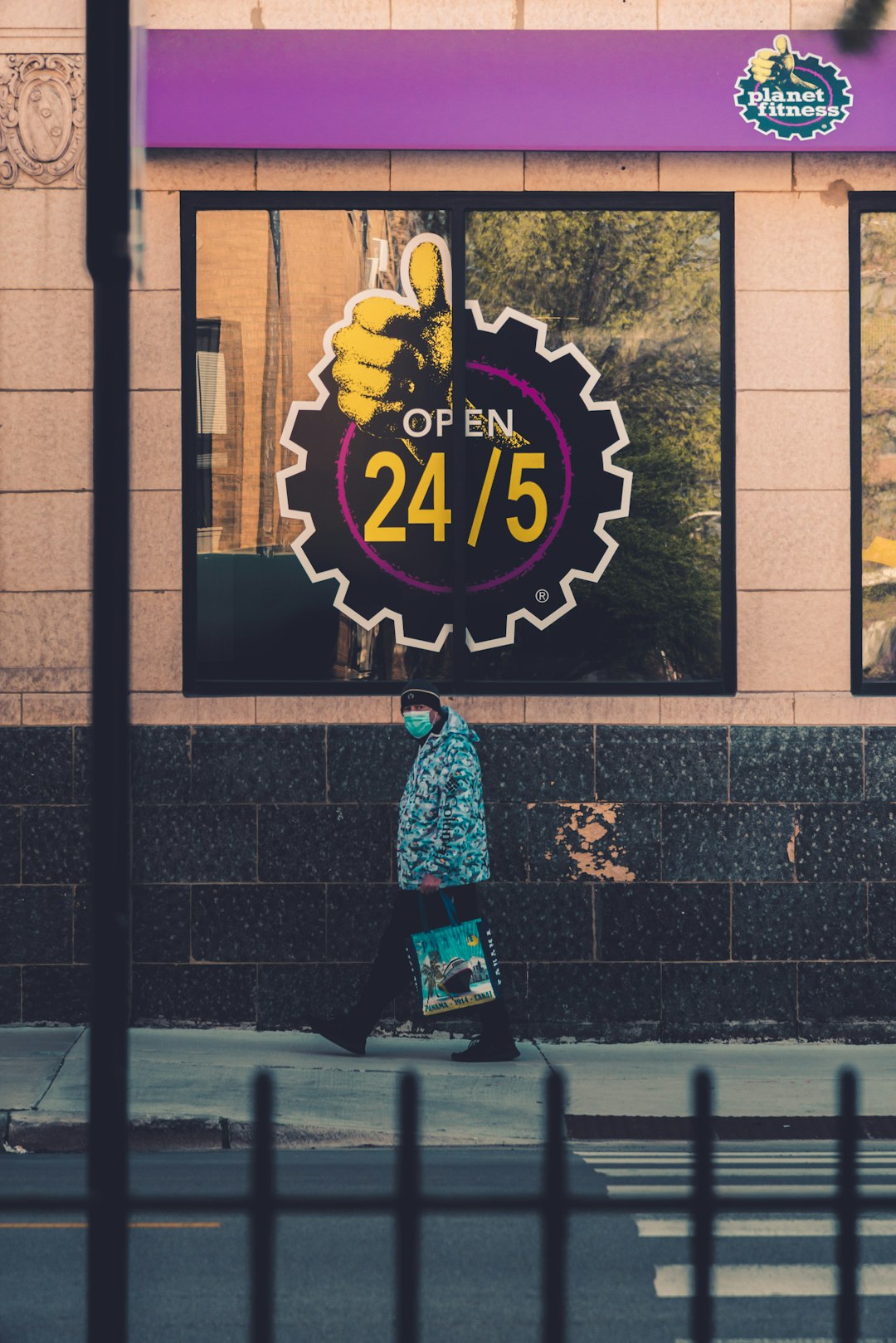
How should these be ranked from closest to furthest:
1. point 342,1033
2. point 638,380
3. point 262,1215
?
point 262,1215
point 342,1033
point 638,380

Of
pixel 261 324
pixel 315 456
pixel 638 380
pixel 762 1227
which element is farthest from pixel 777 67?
pixel 762 1227

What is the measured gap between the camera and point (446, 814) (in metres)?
8.86

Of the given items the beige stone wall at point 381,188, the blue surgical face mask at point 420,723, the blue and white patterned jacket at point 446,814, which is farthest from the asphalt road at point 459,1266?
the beige stone wall at point 381,188

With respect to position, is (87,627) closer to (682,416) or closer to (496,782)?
(496,782)

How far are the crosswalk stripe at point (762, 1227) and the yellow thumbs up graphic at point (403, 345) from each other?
520cm

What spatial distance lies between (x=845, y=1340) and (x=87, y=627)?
796 cm

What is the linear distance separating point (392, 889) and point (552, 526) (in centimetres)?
229

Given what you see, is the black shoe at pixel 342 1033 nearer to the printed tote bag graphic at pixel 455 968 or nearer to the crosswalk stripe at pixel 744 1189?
the printed tote bag graphic at pixel 455 968

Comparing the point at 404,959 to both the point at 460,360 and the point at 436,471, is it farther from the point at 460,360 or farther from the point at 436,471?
the point at 460,360

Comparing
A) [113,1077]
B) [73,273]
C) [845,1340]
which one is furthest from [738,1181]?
[73,273]

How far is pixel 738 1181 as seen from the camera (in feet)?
21.8

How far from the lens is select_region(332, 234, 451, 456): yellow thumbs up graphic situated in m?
10.0

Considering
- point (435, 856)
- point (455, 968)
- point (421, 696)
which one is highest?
point (421, 696)

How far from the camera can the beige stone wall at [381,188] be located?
9953 millimetres
